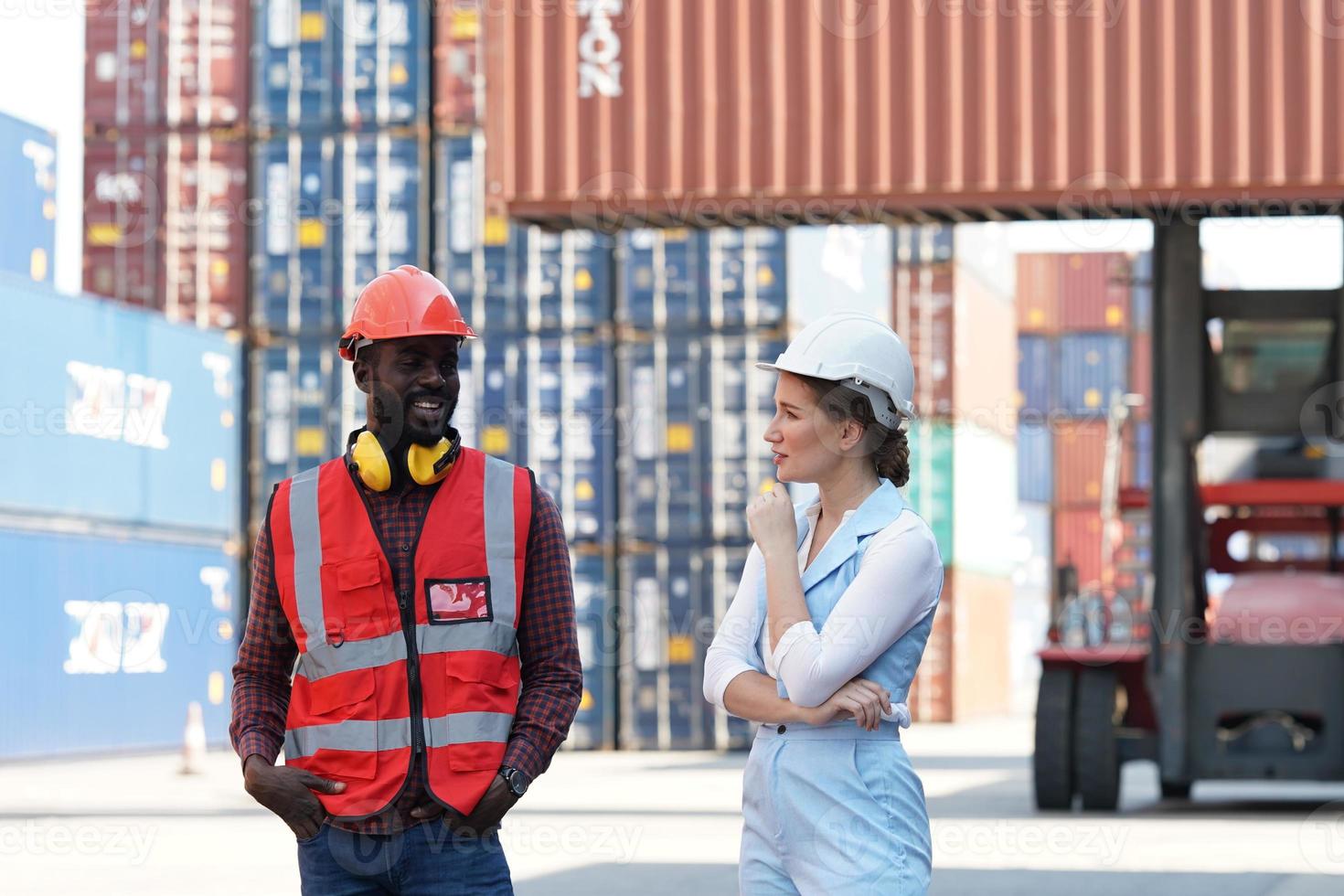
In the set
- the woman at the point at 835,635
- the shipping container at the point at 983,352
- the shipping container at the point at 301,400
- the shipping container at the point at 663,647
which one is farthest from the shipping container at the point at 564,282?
the woman at the point at 835,635

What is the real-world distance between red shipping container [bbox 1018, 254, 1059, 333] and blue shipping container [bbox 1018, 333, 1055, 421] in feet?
0.84

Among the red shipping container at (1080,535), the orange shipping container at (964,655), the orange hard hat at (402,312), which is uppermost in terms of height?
the orange hard hat at (402,312)

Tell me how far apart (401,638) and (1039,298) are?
Answer: 147ft

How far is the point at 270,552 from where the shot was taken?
3.34 metres

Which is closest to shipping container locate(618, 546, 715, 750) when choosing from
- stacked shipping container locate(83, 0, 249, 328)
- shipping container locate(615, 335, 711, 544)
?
shipping container locate(615, 335, 711, 544)

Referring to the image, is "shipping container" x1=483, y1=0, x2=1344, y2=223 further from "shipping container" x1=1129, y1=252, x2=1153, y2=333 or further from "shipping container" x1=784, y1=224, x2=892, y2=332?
"shipping container" x1=1129, y1=252, x2=1153, y2=333

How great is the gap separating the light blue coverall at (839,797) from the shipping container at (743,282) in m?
20.4

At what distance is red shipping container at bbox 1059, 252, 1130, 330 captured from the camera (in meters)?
46.7

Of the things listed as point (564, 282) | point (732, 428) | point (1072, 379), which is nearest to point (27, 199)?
point (564, 282)

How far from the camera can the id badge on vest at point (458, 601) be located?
321 cm

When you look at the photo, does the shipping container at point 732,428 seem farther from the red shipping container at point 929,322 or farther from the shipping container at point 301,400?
the red shipping container at point 929,322

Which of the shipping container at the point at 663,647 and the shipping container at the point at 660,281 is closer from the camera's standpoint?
the shipping container at the point at 660,281

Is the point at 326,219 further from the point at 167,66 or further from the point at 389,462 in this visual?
the point at 389,462

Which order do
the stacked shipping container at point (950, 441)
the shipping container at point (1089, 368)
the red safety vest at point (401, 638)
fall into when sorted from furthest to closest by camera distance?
the shipping container at point (1089, 368) → the stacked shipping container at point (950, 441) → the red safety vest at point (401, 638)
